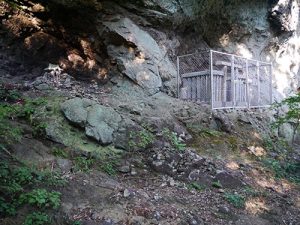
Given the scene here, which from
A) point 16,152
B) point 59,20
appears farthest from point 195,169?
point 59,20

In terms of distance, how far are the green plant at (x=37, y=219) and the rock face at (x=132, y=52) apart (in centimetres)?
483

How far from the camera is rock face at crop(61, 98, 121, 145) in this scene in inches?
244

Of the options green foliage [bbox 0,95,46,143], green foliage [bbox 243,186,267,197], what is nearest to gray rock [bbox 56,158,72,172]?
green foliage [bbox 0,95,46,143]

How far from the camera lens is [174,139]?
7.05 metres

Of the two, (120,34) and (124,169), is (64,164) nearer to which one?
(124,169)

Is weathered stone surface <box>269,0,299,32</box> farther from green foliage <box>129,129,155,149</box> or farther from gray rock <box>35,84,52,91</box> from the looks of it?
gray rock <box>35,84,52,91</box>

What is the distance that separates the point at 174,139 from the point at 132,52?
2.91 m

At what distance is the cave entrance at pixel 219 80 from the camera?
8.96 metres

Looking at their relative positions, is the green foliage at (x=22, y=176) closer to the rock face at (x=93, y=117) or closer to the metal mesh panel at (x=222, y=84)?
the rock face at (x=93, y=117)

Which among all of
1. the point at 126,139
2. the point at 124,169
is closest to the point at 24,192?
the point at 124,169

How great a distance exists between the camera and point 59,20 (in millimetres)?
8828

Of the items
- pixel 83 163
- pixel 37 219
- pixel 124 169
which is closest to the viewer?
pixel 37 219

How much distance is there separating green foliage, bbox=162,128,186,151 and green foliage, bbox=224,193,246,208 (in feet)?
4.66

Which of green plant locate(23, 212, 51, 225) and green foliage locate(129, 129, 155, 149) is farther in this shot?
green foliage locate(129, 129, 155, 149)
